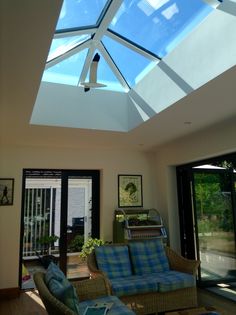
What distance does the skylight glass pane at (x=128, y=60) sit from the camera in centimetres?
361

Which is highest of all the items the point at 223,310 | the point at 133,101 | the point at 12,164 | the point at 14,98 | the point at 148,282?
the point at 133,101

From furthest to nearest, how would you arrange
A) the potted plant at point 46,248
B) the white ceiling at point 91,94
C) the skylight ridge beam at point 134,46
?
the potted plant at point 46,248, the skylight ridge beam at point 134,46, the white ceiling at point 91,94

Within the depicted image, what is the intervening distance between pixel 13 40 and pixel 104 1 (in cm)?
128

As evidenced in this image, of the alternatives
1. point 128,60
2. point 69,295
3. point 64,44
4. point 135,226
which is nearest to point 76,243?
point 135,226

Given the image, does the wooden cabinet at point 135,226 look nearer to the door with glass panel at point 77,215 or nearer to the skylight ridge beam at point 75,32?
the door with glass panel at point 77,215

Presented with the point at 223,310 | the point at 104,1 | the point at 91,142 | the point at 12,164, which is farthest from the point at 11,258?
the point at 104,1

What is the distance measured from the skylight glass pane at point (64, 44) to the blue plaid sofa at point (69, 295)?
8.26 ft

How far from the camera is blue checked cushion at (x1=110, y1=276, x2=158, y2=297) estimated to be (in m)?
3.37

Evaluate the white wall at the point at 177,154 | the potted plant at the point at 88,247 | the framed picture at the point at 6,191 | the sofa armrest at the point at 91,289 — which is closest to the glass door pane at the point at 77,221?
the potted plant at the point at 88,247

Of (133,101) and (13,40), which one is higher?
(133,101)

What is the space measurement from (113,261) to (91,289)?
0.86m

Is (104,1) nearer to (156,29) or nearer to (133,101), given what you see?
(156,29)

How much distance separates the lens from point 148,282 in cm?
354

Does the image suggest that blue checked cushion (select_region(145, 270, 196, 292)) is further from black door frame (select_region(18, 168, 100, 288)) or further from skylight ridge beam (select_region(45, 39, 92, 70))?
skylight ridge beam (select_region(45, 39, 92, 70))
